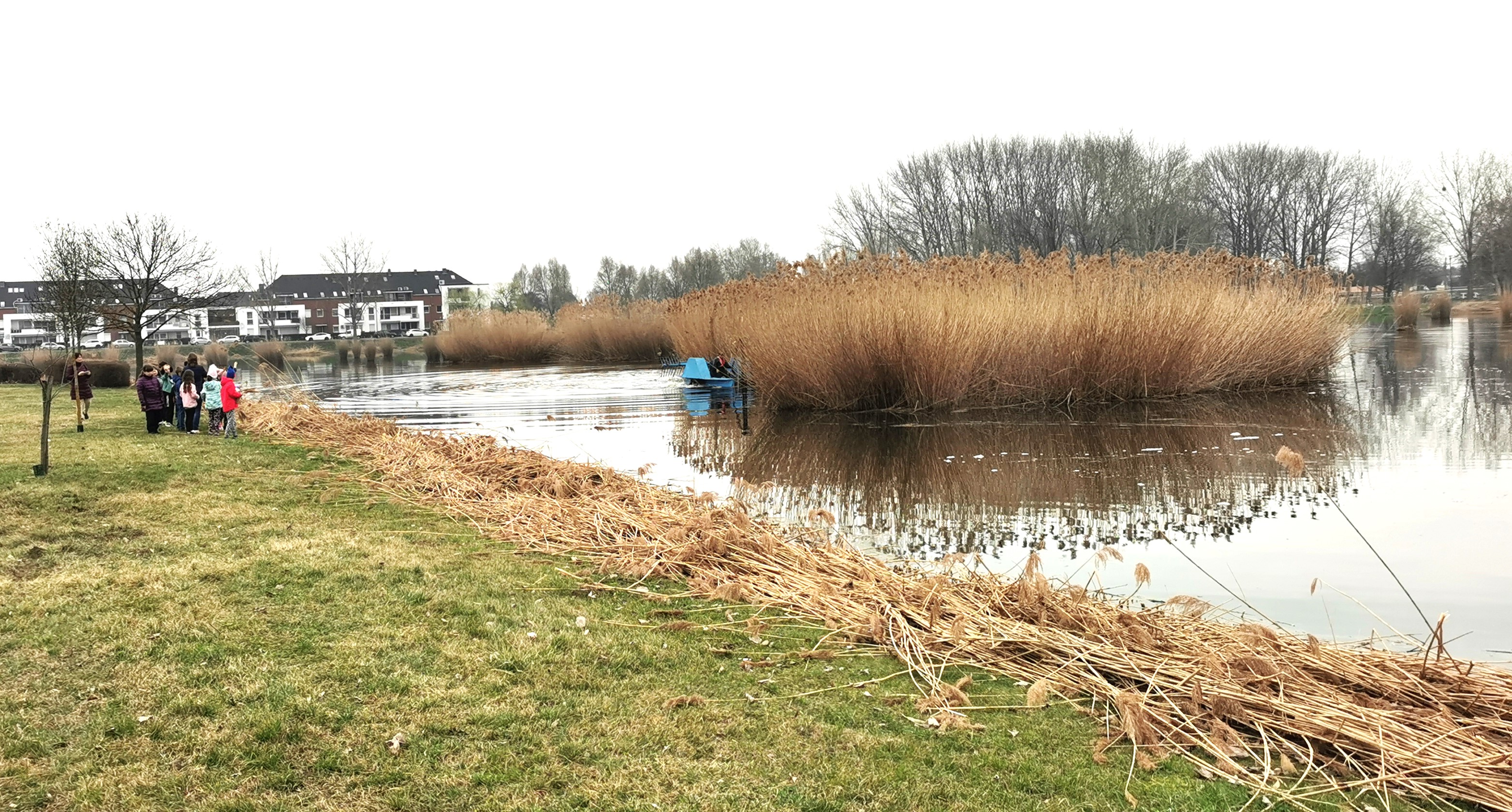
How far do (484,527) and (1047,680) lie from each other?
5385 millimetres

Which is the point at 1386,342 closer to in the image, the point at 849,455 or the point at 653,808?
the point at 849,455

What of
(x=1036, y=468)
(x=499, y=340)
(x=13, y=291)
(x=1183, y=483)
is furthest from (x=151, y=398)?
(x=13, y=291)

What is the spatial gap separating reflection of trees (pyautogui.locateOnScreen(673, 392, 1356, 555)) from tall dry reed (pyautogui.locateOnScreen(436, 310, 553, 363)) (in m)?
35.0

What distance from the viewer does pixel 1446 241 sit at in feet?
214

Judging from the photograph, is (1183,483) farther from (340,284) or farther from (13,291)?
(13,291)

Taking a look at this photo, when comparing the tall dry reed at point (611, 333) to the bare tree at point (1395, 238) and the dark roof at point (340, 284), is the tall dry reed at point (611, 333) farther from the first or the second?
the dark roof at point (340, 284)

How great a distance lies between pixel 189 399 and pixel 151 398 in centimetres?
60

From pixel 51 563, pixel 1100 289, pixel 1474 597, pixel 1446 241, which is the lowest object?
pixel 1474 597

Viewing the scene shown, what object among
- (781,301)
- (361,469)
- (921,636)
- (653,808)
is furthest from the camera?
(781,301)

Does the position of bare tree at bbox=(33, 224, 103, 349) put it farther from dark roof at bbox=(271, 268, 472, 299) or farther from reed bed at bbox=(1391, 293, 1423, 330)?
dark roof at bbox=(271, 268, 472, 299)

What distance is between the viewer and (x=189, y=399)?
53.6 ft

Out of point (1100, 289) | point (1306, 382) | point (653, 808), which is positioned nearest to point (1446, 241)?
point (1306, 382)

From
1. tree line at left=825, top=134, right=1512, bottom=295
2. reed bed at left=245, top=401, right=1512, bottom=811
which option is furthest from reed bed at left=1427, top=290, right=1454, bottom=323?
reed bed at left=245, top=401, right=1512, bottom=811

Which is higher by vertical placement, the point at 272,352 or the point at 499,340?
the point at 499,340
